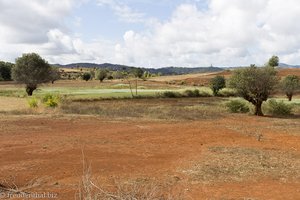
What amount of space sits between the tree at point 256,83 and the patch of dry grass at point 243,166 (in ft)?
55.8

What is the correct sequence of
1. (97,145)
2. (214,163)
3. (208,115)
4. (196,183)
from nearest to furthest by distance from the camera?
1. (196,183)
2. (214,163)
3. (97,145)
4. (208,115)

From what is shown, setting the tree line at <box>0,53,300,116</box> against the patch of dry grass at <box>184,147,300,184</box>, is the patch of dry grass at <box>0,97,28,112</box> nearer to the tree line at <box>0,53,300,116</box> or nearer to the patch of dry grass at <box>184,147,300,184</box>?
the tree line at <box>0,53,300,116</box>

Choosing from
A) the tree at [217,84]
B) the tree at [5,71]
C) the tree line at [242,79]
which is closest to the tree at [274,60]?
the tree line at [242,79]

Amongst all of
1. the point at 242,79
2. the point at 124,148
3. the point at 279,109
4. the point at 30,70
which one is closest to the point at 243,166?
the point at 124,148

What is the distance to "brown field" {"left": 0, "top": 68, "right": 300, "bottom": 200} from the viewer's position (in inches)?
421

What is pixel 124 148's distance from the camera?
1655 centimetres

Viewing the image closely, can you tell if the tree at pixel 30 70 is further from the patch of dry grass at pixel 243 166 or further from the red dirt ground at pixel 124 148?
the patch of dry grass at pixel 243 166

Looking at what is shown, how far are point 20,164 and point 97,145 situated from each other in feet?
14.6

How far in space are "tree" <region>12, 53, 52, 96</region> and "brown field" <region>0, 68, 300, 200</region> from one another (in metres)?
28.8

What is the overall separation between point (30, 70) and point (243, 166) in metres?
44.8

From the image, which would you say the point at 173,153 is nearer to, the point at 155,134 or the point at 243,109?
the point at 155,134

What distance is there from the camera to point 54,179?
37.2 feet

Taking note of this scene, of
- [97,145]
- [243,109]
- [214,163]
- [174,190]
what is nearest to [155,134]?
[97,145]

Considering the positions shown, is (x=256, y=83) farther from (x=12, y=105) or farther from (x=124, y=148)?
(x=12, y=105)
